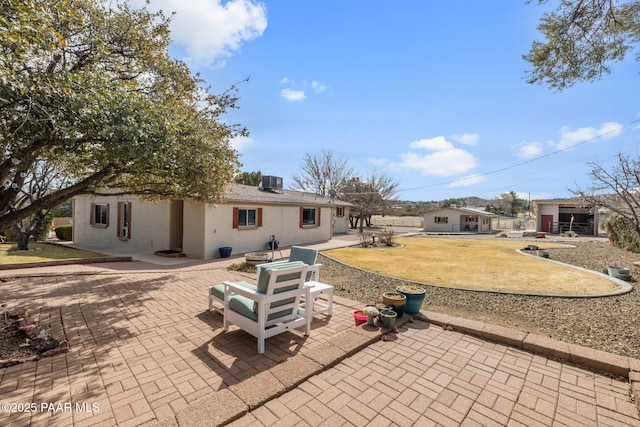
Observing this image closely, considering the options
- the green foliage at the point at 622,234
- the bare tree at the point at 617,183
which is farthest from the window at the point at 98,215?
the green foliage at the point at 622,234

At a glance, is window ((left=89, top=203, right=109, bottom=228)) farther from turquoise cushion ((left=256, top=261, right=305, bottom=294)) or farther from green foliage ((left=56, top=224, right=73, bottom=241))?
turquoise cushion ((left=256, top=261, right=305, bottom=294))

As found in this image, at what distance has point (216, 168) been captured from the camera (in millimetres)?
7090

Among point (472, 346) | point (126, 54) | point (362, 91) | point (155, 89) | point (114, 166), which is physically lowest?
point (472, 346)

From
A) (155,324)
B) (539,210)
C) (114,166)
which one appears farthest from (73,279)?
(539,210)

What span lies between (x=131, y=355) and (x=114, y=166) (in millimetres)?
3650

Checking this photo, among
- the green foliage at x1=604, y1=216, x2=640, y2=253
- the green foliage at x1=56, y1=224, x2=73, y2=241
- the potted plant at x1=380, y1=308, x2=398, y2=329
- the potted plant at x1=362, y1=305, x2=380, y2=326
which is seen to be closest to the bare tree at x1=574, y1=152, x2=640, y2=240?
the potted plant at x1=380, y1=308, x2=398, y2=329

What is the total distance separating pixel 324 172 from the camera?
36.1 meters

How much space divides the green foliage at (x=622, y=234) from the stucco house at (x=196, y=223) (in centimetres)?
1623

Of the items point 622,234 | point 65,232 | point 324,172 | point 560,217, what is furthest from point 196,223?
point 560,217

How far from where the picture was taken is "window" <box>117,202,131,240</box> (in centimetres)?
1402

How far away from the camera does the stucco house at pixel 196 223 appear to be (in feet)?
37.4

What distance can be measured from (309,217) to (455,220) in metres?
24.1

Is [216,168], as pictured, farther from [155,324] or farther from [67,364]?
[67,364]

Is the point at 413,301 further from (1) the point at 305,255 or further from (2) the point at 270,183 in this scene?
(2) the point at 270,183
